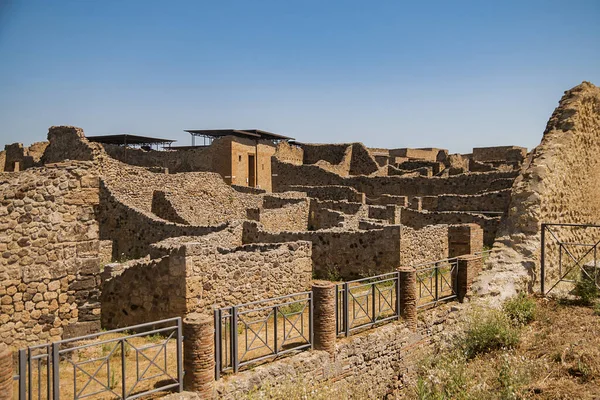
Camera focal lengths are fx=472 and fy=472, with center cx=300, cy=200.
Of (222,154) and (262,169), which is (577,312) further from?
(262,169)

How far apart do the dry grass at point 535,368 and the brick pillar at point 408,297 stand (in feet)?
2.86

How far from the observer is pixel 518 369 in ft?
22.4

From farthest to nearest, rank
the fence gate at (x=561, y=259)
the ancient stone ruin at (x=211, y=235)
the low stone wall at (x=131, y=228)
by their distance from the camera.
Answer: the low stone wall at (x=131, y=228), the fence gate at (x=561, y=259), the ancient stone ruin at (x=211, y=235)

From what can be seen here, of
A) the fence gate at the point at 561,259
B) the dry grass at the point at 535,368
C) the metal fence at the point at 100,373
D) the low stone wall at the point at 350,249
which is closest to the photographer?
the metal fence at the point at 100,373

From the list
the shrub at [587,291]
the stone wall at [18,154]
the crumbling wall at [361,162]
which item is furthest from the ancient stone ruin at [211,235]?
the crumbling wall at [361,162]

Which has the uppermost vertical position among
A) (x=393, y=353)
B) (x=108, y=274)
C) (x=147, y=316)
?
(x=108, y=274)

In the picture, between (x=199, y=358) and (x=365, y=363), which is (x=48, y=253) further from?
(x=365, y=363)

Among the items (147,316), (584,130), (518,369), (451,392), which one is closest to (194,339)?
(147,316)

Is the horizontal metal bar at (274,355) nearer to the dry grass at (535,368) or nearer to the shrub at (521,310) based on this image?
the dry grass at (535,368)

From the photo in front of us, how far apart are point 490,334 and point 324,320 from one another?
9.53 ft

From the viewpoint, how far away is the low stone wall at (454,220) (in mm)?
16997

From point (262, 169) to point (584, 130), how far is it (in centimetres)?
2480

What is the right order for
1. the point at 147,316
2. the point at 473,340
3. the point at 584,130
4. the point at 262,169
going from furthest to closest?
1. the point at 262,169
2. the point at 584,130
3. the point at 147,316
4. the point at 473,340

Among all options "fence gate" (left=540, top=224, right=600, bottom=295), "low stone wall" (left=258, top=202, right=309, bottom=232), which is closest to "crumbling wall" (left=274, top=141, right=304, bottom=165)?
"low stone wall" (left=258, top=202, right=309, bottom=232)
